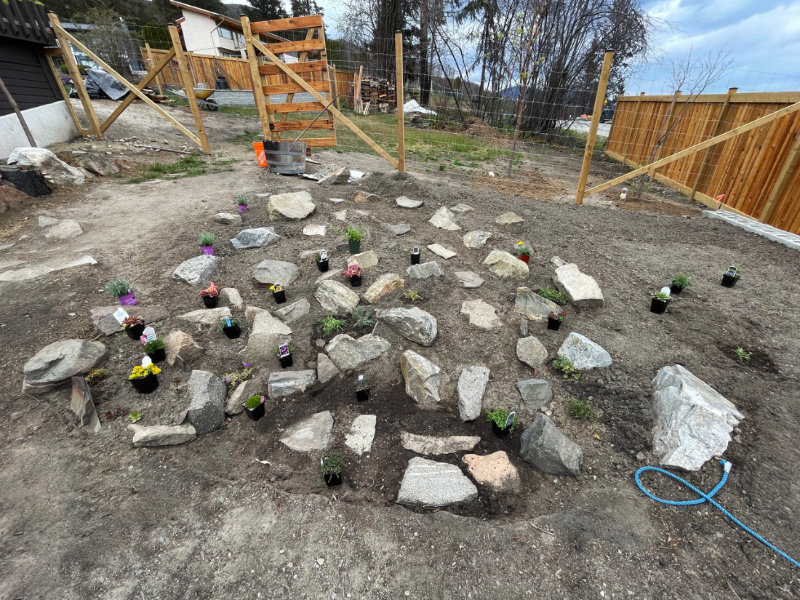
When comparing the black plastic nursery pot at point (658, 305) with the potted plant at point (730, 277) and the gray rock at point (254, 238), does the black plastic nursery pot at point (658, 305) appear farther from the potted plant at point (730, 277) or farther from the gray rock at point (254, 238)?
the gray rock at point (254, 238)

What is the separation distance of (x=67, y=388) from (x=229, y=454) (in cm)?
137

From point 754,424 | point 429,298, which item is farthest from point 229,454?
point 754,424

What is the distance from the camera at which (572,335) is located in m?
2.94

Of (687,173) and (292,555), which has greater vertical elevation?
(687,173)

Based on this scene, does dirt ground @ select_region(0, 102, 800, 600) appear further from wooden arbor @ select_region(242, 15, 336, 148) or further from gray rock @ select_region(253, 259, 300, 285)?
wooden arbor @ select_region(242, 15, 336, 148)

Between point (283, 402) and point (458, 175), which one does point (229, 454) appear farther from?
point (458, 175)

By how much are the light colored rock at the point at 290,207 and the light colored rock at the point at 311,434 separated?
2.99 m

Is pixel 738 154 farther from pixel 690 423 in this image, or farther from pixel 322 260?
pixel 322 260

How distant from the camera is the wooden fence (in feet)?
16.8

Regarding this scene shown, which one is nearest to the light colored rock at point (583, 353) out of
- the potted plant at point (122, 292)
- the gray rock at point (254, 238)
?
the gray rock at point (254, 238)

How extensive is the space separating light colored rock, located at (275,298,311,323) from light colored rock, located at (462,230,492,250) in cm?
215

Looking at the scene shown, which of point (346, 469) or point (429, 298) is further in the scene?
point (429, 298)

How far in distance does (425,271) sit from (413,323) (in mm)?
863

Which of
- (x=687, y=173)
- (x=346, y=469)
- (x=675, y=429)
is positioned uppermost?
(x=687, y=173)
